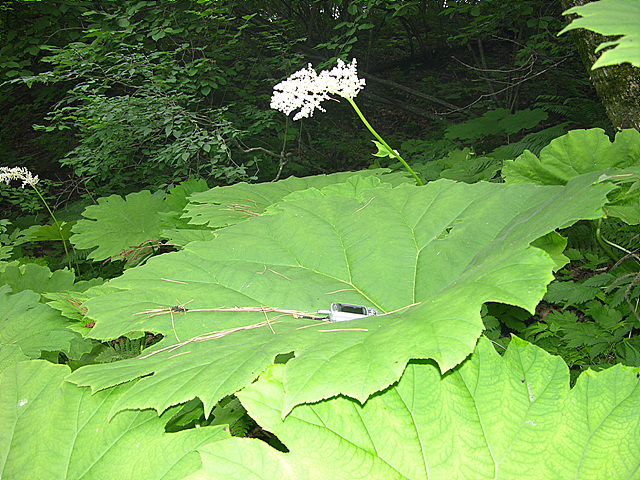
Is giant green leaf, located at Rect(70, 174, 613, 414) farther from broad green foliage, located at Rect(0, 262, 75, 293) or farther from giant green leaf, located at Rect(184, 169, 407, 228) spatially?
broad green foliage, located at Rect(0, 262, 75, 293)

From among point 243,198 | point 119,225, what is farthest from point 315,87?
point 119,225

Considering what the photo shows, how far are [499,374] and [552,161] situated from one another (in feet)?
3.99

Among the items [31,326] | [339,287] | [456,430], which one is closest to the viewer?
[456,430]

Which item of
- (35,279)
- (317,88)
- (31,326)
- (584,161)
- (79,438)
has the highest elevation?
(317,88)

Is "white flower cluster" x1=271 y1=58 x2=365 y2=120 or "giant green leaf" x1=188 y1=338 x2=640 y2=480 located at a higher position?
"white flower cluster" x1=271 y1=58 x2=365 y2=120

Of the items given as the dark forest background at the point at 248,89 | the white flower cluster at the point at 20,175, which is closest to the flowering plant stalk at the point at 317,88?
the dark forest background at the point at 248,89

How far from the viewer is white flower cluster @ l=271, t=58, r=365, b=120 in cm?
152

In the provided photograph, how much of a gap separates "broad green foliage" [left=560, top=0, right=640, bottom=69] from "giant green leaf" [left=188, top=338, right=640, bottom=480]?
21.2 inches

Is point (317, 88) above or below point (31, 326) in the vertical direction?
above

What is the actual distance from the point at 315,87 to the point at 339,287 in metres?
0.76

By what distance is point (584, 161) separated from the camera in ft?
5.44

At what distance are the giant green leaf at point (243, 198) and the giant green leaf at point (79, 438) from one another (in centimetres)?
117

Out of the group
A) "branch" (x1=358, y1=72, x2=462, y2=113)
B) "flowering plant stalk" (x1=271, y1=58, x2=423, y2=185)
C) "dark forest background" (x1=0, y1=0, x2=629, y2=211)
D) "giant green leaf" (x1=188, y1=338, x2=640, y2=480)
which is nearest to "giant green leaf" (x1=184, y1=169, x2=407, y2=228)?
"flowering plant stalk" (x1=271, y1=58, x2=423, y2=185)

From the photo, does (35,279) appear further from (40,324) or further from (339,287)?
(339,287)
